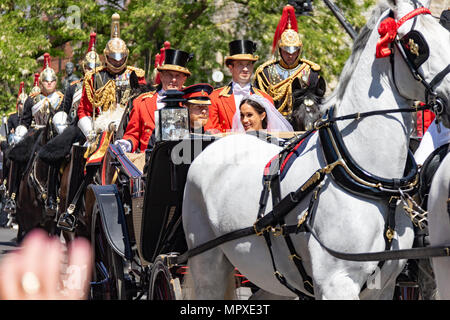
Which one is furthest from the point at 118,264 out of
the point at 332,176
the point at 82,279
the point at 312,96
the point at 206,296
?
the point at 332,176

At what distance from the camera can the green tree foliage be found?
55.3 ft

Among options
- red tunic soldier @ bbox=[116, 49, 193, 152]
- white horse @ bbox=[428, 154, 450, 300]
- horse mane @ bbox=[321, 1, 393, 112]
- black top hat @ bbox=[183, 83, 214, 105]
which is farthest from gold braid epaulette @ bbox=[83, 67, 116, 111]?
white horse @ bbox=[428, 154, 450, 300]

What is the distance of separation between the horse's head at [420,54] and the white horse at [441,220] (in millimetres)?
304

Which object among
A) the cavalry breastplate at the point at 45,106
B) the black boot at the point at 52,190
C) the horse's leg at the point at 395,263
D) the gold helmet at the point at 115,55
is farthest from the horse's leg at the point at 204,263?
the cavalry breastplate at the point at 45,106

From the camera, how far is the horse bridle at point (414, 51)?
3.74 m

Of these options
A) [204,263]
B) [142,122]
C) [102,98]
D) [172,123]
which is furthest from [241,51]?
[204,263]

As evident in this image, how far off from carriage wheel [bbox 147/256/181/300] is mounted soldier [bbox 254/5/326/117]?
2307 mm

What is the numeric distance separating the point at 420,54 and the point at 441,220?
0.76m

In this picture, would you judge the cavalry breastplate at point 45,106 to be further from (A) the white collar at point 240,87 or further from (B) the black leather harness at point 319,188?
(B) the black leather harness at point 319,188

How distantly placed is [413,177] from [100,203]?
3.14 metres

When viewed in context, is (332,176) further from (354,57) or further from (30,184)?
(30,184)

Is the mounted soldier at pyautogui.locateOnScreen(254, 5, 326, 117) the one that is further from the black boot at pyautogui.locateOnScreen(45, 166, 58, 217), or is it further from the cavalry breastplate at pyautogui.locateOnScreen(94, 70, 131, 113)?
the black boot at pyautogui.locateOnScreen(45, 166, 58, 217)

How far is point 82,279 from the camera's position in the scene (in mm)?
7551

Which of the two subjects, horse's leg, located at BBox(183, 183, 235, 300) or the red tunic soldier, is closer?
horse's leg, located at BBox(183, 183, 235, 300)
